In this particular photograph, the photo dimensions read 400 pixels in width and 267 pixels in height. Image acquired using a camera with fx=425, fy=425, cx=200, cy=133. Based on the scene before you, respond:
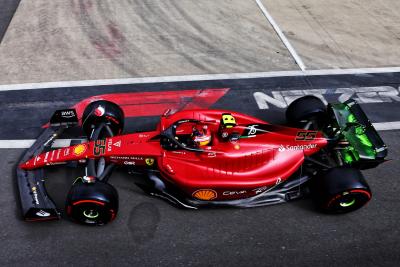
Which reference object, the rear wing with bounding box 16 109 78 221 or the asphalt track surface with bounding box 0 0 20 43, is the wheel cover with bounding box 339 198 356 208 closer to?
the rear wing with bounding box 16 109 78 221

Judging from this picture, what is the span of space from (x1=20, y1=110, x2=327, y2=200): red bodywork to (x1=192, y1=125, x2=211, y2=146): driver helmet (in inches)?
4.1

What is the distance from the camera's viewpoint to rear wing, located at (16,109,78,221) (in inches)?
261

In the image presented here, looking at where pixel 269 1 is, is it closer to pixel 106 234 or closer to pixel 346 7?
pixel 346 7

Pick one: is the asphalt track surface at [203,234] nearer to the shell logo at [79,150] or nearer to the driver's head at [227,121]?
the shell logo at [79,150]

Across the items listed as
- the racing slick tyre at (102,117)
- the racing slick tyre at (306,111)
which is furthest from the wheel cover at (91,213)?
the racing slick tyre at (306,111)

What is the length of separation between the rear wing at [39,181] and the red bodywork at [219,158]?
223 mm

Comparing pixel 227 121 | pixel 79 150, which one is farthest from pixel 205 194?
pixel 79 150

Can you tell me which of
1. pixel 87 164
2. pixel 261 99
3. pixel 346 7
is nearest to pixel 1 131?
pixel 87 164

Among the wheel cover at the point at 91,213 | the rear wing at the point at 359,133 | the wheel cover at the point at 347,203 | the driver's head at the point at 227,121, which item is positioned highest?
the driver's head at the point at 227,121

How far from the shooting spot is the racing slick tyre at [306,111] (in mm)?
7941

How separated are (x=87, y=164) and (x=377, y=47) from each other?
8541 millimetres

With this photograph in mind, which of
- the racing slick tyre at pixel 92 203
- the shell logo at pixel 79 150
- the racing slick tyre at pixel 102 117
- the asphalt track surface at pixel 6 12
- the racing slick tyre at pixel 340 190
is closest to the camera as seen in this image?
the racing slick tyre at pixel 92 203

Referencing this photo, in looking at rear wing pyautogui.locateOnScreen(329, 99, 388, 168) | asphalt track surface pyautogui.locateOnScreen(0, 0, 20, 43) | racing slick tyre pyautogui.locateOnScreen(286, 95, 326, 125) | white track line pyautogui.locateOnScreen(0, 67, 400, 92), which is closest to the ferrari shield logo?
racing slick tyre pyautogui.locateOnScreen(286, 95, 326, 125)

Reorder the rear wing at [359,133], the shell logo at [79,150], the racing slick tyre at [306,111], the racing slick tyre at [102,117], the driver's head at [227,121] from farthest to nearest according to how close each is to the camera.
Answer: the racing slick tyre at [306,111]
the racing slick tyre at [102,117]
the shell logo at [79,150]
the rear wing at [359,133]
the driver's head at [227,121]
